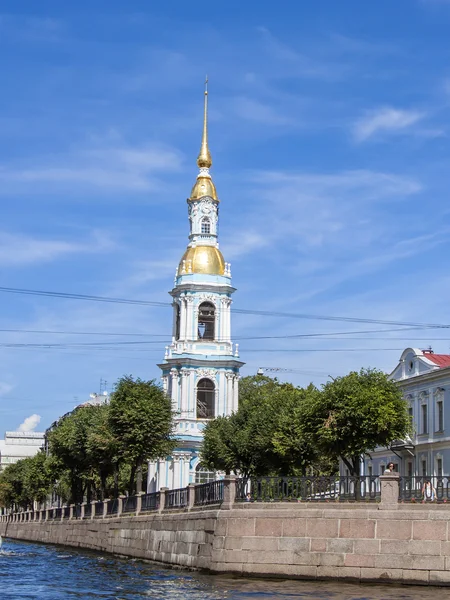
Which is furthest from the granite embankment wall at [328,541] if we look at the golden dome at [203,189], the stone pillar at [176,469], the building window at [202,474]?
the golden dome at [203,189]

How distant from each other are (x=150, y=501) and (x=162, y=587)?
16.5 m

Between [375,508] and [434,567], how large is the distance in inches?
104

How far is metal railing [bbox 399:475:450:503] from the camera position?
33656mm

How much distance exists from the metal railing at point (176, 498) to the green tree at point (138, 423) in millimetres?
17590

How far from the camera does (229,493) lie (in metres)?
36.2

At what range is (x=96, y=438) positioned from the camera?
66625 mm

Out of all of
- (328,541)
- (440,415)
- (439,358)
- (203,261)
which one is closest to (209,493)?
(328,541)

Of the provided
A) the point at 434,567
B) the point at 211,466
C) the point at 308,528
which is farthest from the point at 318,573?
the point at 211,466

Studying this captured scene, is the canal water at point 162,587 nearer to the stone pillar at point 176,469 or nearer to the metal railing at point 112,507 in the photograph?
the metal railing at point 112,507

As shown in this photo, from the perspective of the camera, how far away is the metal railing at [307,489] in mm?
35188

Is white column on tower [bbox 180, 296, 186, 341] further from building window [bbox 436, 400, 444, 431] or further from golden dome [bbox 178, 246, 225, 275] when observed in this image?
building window [bbox 436, 400, 444, 431]

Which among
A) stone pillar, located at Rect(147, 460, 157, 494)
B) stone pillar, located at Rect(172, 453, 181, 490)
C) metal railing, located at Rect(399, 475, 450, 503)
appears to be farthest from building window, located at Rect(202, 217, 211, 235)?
metal railing, located at Rect(399, 475, 450, 503)

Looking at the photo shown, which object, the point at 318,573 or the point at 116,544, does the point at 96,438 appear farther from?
the point at 318,573

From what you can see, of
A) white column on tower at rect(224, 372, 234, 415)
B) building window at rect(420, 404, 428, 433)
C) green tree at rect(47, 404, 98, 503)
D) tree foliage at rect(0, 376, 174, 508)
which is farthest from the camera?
white column on tower at rect(224, 372, 234, 415)
